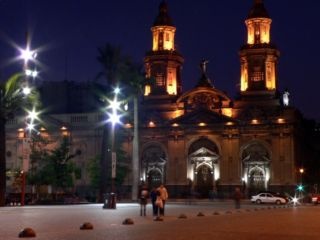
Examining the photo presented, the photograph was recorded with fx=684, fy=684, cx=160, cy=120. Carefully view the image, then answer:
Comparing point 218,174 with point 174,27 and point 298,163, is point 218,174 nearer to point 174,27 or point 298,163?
point 298,163

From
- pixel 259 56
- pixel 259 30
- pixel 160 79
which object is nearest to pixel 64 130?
pixel 160 79

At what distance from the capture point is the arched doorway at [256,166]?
88000 mm

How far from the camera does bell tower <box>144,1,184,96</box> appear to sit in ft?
307

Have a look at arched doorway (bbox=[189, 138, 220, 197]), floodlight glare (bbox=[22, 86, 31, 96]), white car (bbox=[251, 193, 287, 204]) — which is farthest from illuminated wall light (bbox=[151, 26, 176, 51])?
floodlight glare (bbox=[22, 86, 31, 96])

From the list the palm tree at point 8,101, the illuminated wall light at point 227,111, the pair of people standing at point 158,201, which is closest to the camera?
the pair of people standing at point 158,201

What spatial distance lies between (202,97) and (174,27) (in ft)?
34.4

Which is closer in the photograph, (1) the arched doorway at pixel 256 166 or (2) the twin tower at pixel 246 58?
(1) the arched doorway at pixel 256 166

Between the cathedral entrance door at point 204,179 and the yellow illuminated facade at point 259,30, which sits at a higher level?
the yellow illuminated facade at point 259,30

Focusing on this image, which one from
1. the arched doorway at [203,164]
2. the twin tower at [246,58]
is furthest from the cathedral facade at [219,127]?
the twin tower at [246,58]

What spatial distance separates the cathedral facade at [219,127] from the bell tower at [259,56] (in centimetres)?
13

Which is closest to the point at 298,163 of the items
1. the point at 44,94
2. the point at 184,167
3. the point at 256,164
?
the point at 256,164

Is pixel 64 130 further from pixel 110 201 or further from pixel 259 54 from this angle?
pixel 110 201

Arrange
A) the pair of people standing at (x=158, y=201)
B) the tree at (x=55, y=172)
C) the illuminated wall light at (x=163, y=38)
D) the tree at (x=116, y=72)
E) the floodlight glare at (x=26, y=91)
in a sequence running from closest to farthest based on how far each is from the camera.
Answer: the pair of people standing at (x=158, y=201), the floodlight glare at (x=26, y=91), the tree at (x=116, y=72), the tree at (x=55, y=172), the illuminated wall light at (x=163, y=38)

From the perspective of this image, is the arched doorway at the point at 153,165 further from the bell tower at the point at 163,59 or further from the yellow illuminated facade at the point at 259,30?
the yellow illuminated facade at the point at 259,30
